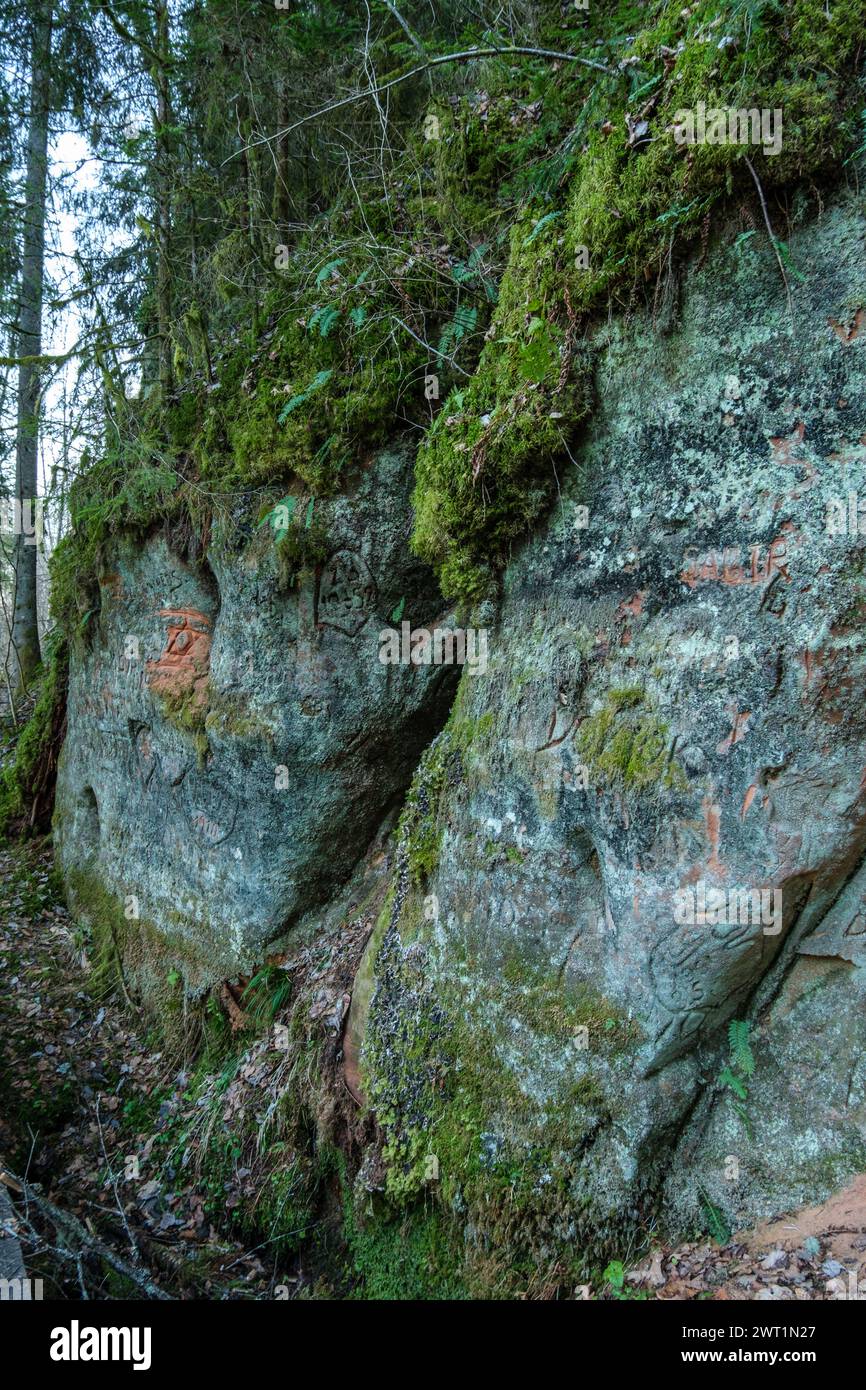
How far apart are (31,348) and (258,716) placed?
820cm

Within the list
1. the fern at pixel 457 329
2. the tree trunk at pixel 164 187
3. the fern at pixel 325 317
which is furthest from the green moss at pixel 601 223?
the tree trunk at pixel 164 187

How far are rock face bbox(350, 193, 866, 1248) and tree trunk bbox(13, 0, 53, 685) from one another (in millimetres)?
6276

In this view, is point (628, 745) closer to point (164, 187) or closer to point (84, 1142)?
point (84, 1142)

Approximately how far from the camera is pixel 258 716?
6992 millimetres

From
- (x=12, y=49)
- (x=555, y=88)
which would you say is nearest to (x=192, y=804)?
(x=555, y=88)

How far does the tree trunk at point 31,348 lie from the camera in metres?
8.84

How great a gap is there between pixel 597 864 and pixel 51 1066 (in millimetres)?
6082

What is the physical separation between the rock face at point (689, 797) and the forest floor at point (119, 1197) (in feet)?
0.90

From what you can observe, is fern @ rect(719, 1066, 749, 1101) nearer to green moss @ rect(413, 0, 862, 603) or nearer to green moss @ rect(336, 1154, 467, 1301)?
green moss @ rect(413, 0, 862, 603)

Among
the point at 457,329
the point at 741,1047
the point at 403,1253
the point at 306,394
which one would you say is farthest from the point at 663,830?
the point at 306,394

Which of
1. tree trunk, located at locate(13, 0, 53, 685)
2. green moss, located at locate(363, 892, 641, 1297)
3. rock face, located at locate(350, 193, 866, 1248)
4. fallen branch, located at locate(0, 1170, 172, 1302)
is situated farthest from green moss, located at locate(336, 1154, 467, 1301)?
tree trunk, located at locate(13, 0, 53, 685)

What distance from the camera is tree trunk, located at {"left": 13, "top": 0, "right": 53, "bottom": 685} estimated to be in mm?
8836
